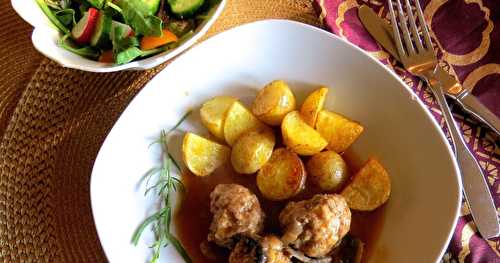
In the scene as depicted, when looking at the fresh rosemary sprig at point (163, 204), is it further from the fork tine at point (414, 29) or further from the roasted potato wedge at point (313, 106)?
the fork tine at point (414, 29)

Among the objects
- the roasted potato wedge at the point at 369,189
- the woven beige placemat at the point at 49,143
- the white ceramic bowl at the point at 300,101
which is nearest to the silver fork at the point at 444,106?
the white ceramic bowl at the point at 300,101

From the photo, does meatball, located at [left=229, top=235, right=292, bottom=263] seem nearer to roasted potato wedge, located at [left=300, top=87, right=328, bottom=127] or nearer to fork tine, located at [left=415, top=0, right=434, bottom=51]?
roasted potato wedge, located at [left=300, top=87, right=328, bottom=127]

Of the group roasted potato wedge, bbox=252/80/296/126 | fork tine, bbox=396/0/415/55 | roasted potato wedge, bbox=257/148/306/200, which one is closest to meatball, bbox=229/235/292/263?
roasted potato wedge, bbox=257/148/306/200

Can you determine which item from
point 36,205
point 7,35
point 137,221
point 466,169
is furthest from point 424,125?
point 7,35

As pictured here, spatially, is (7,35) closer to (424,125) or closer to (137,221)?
(137,221)

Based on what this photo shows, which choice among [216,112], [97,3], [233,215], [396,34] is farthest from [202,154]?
[396,34]

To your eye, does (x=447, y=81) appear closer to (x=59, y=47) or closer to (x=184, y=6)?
(x=184, y=6)

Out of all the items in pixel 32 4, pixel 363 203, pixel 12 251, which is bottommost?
pixel 12 251
